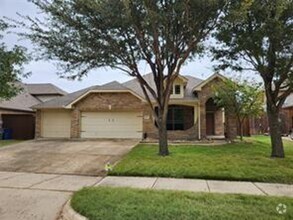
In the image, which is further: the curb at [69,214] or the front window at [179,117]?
the front window at [179,117]

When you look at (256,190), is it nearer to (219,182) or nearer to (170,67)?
(219,182)

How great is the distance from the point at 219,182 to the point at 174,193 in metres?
2.28

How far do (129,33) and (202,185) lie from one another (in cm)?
739

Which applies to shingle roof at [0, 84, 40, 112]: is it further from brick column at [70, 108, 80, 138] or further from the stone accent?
brick column at [70, 108, 80, 138]

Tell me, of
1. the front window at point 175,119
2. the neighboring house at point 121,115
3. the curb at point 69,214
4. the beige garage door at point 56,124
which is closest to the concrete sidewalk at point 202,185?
the curb at point 69,214

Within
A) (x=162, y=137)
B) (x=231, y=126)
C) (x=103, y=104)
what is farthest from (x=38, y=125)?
(x=231, y=126)

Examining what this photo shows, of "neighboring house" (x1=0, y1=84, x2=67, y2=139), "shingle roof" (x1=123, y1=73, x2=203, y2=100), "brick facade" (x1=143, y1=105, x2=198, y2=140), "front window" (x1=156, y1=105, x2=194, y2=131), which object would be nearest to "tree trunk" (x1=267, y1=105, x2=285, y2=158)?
"brick facade" (x1=143, y1=105, x2=198, y2=140)

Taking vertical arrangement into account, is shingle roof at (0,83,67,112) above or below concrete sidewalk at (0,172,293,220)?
above

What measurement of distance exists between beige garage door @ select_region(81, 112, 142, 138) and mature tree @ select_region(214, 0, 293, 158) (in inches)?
398

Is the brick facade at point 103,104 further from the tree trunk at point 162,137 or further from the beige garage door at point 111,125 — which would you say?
the tree trunk at point 162,137

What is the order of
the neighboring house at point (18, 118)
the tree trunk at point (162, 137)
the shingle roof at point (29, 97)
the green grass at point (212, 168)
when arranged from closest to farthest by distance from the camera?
the green grass at point (212, 168) < the tree trunk at point (162, 137) < the neighboring house at point (18, 118) < the shingle roof at point (29, 97)

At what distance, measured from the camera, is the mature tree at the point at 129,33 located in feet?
39.0

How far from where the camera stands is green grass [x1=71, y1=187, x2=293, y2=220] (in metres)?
5.77

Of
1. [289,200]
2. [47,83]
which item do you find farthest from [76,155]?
[47,83]
